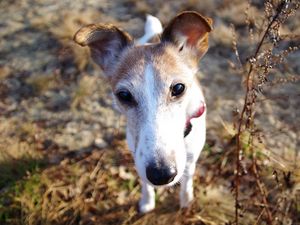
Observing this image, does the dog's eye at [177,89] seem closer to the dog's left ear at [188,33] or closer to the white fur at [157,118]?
the white fur at [157,118]

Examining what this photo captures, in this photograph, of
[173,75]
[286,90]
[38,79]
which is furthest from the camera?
[38,79]

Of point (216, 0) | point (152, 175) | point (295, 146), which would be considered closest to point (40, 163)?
point (152, 175)

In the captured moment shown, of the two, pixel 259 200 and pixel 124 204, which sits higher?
pixel 259 200

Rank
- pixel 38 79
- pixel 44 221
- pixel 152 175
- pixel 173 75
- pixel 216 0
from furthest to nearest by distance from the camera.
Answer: pixel 216 0, pixel 38 79, pixel 44 221, pixel 173 75, pixel 152 175

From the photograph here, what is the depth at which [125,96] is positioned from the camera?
2.81 meters

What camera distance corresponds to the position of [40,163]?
14.2ft

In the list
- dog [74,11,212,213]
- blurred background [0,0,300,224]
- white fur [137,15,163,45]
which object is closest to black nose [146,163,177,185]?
dog [74,11,212,213]

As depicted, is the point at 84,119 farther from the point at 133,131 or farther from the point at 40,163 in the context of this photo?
the point at 133,131

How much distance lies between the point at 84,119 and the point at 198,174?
58.7 inches

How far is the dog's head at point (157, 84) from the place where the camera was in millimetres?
2566

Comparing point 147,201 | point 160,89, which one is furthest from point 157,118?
point 147,201

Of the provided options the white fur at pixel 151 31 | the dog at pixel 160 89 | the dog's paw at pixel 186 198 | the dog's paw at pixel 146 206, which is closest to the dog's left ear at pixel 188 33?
the dog at pixel 160 89

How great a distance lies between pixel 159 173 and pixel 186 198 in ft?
4.71

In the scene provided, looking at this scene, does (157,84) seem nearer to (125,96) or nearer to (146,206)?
(125,96)
